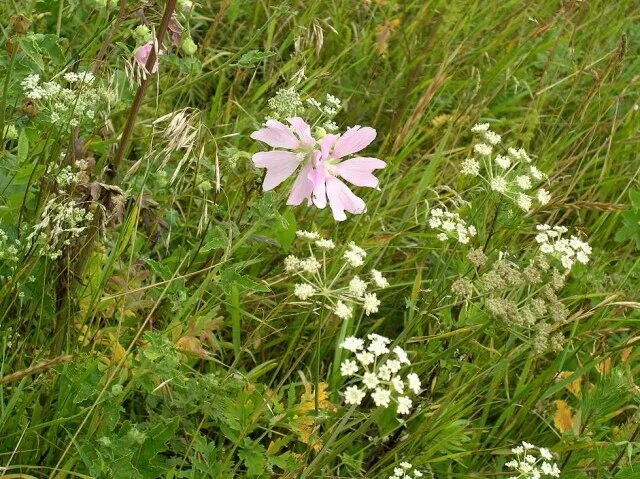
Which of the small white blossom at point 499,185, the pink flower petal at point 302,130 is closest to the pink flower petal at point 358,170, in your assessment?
the pink flower petal at point 302,130

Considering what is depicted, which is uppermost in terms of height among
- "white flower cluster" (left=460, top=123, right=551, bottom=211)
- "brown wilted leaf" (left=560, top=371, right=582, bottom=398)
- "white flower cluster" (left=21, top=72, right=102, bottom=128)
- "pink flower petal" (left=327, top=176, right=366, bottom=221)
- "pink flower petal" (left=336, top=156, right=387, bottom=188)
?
"white flower cluster" (left=21, top=72, right=102, bottom=128)

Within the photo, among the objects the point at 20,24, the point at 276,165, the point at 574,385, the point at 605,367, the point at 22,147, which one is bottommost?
the point at 574,385

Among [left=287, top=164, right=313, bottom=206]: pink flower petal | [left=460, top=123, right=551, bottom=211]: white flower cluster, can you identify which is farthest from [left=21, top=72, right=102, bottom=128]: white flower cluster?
[left=460, top=123, right=551, bottom=211]: white flower cluster

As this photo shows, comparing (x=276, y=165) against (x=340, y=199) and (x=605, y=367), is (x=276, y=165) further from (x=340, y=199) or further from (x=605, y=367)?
(x=605, y=367)

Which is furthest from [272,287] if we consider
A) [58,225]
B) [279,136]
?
[58,225]

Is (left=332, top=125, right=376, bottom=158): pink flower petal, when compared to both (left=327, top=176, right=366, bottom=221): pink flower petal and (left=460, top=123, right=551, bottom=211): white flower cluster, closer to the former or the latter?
(left=327, top=176, right=366, bottom=221): pink flower petal
